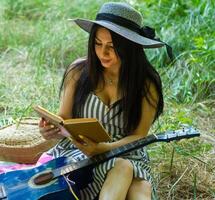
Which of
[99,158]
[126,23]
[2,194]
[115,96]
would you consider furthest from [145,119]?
[2,194]

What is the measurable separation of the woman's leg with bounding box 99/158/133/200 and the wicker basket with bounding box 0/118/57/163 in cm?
54

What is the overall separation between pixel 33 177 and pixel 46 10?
3.02 m

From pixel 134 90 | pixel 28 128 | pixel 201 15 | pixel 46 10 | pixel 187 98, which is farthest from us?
pixel 46 10

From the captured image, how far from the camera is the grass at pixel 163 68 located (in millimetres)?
2520

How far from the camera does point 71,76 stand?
211 cm

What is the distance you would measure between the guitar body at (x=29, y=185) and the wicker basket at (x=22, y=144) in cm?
39

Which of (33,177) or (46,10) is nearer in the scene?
(33,177)

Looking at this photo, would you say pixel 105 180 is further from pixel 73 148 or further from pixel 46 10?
pixel 46 10

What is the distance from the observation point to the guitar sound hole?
1891mm

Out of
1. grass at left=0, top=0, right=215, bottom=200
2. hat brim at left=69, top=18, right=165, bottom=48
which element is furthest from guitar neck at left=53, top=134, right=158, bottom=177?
Answer: grass at left=0, top=0, right=215, bottom=200

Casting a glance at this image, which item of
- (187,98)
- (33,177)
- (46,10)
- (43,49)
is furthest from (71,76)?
(46,10)

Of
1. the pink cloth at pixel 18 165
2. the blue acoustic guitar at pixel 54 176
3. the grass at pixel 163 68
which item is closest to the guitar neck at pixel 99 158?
the blue acoustic guitar at pixel 54 176

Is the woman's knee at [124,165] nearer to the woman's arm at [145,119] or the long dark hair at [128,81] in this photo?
the woman's arm at [145,119]

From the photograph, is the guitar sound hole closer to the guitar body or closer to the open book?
the guitar body
